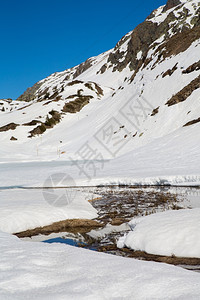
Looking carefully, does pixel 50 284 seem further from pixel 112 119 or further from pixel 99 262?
pixel 112 119

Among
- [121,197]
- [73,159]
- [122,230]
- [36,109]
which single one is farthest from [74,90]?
[122,230]

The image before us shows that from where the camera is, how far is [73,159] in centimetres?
3553

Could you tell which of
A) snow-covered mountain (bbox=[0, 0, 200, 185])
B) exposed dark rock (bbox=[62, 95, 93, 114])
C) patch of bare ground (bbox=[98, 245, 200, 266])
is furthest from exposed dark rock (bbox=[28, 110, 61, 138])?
patch of bare ground (bbox=[98, 245, 200, 266])

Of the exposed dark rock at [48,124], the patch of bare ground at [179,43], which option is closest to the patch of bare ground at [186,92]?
the patch of bare ground at [179,43]

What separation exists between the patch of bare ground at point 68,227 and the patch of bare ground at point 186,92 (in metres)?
27.7

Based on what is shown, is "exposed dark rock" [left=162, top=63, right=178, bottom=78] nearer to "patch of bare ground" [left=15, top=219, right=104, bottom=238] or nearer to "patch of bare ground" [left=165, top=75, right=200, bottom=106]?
"patch of bare ground" [left=165, top=75, right=200, bottom=106]

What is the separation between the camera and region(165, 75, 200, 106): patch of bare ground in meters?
32.3

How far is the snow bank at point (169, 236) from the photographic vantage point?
18.6ft

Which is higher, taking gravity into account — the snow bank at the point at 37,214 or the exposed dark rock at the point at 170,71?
the exposed dark rock at the point at 170,71

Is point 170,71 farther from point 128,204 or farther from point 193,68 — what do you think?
point 128,204

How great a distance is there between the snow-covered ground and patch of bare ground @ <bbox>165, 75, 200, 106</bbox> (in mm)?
31520

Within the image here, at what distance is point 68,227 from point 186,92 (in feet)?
95.1

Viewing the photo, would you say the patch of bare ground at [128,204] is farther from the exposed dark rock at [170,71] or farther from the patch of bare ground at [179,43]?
the patch of bare ground at [179,43]

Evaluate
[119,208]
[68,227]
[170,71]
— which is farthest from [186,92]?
[68,227]
